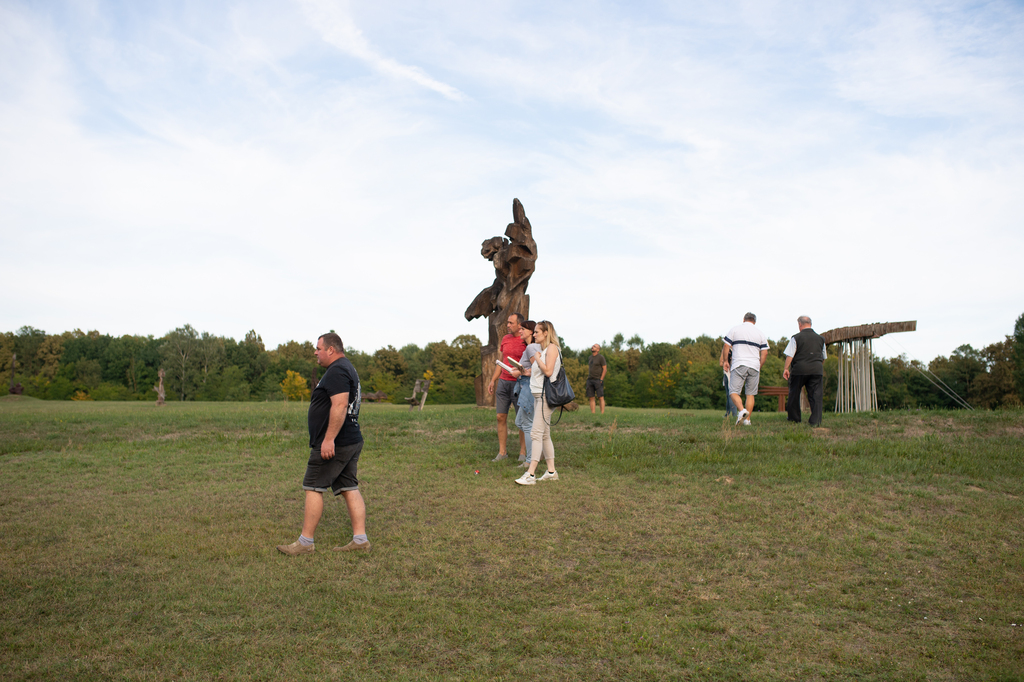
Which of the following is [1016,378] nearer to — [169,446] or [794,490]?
[794,490]

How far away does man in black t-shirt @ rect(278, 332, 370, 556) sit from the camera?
566 cm

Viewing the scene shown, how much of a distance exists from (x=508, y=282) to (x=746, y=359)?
656 cm

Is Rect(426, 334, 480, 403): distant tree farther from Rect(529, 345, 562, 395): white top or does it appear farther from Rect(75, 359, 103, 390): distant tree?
Rect(529, 345, 562, 395): white top

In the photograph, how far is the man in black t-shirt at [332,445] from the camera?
5.66 m

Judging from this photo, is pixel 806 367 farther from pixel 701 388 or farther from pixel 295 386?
pixel 295 386

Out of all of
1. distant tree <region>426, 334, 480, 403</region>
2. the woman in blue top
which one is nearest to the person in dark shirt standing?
the woman in blue top

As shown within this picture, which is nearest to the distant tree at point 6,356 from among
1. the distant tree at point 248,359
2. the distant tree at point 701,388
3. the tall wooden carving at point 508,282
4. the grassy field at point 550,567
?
the distant tree at point 248,359

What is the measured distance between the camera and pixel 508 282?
1582cm

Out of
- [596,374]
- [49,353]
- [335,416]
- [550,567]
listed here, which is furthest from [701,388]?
[49,353]

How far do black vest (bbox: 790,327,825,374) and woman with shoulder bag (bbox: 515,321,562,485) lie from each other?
16.7 ft

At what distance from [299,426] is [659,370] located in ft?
213

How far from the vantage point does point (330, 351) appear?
591 centimetres

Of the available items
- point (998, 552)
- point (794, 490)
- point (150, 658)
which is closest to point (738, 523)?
point (794, 490)

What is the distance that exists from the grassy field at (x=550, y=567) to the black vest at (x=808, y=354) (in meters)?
1.40
